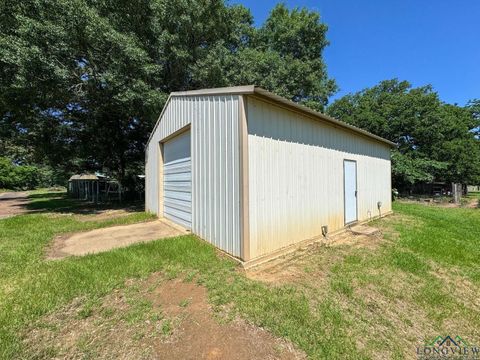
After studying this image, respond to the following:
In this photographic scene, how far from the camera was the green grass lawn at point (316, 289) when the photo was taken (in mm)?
2457

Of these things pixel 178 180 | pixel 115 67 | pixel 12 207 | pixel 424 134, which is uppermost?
pixel 115 67

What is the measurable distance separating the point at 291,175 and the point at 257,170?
103 cm

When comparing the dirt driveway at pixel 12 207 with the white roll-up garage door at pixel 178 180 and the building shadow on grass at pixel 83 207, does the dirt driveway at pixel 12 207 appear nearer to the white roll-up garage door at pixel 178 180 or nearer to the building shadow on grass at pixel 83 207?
the building shadow on grass at pixel 83 207

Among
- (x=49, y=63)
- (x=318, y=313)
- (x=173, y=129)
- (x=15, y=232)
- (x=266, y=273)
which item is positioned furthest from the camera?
(x=49, y=63)

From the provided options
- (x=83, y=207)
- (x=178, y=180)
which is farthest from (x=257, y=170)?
(x=83, y=207)

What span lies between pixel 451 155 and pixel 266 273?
20391 mm

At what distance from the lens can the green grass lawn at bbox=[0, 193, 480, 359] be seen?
246 centimetres

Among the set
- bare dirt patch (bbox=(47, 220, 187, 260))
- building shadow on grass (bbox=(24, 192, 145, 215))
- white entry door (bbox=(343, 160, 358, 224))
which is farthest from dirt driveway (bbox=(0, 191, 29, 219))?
white entry door (bbox=(343, 160, 358, 224))

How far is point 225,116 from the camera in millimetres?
4324

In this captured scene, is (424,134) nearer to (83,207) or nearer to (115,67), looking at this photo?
(115,67)

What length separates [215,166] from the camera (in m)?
4.69

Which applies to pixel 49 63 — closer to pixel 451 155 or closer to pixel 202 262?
pixel 202 262

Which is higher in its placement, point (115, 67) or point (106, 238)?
point (115, 67)

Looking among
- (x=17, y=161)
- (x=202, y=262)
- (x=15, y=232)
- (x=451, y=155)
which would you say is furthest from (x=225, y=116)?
(x=17, y=161)
